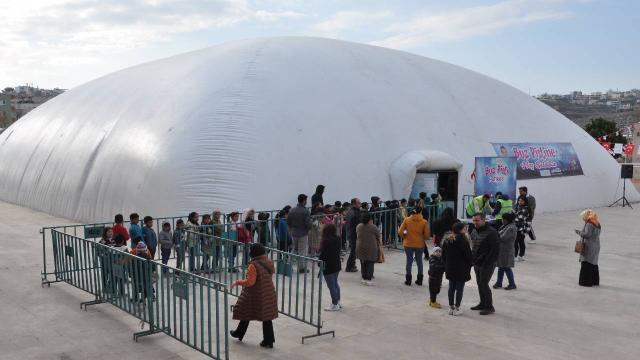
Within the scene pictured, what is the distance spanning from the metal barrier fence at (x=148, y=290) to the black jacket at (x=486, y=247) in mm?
3895

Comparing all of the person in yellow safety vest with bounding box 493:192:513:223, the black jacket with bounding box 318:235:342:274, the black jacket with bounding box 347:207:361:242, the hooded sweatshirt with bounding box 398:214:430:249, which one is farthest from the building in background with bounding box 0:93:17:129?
the black jacket with bounding box 318:235:342:274

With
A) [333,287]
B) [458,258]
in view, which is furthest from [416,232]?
[333,287]

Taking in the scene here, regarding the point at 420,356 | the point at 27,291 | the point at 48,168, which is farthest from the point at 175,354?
the point at 48,168

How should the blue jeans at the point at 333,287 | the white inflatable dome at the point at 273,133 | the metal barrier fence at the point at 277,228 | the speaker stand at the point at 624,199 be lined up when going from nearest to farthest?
the blue jeans at the point at 333,287 → the metal barrier fence at the point at 277,228 → the white inflatable dome at the point at 273,133 → the speaker stand at the point at 624,199

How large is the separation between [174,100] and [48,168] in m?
6.58

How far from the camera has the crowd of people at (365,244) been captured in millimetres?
7148

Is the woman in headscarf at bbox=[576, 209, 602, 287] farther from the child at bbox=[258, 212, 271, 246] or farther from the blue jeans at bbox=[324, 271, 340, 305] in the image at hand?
the child at bbox=[258, 212, 271, 246]

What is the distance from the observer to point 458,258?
8336mm

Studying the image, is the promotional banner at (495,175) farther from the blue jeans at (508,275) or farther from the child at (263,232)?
the child at (263,232)

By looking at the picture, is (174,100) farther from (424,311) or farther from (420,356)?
(420,356)

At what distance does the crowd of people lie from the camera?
23.5 ft

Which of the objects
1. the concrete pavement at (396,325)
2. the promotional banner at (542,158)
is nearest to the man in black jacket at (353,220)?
the concrete pavement at (396,325)

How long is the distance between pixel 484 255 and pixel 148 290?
16.0 ft

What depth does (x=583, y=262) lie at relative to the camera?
10531 mm
